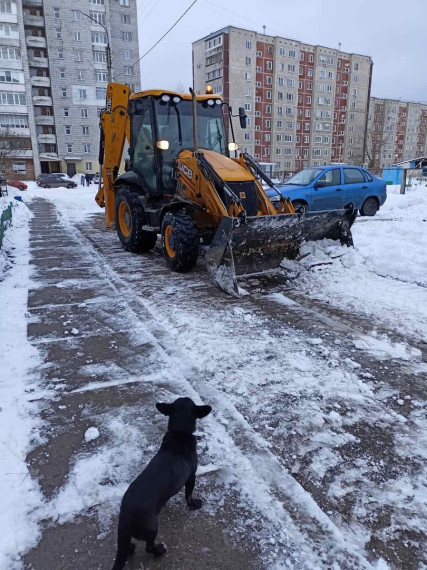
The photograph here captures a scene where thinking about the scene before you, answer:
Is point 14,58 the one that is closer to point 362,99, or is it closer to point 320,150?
point 320,150

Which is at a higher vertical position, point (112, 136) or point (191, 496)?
point (112, 136)

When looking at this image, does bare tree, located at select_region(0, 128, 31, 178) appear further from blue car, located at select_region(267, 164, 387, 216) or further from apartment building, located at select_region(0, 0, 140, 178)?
blue car, located at select_region(267, 164, 387, 216)

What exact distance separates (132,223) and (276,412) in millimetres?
6094

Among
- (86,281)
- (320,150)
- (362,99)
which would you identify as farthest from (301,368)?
(362,99)

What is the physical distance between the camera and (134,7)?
52.5 meters

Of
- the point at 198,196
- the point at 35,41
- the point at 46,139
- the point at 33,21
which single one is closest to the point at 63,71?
the point at 35,41

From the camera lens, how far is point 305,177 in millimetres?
11602

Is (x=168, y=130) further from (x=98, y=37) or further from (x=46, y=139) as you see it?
(x=98, y=37)

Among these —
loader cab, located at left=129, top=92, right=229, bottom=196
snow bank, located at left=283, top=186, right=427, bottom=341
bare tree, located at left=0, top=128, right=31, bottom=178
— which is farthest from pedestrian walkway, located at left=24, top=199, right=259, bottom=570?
bare tree, located at left=0, top=128, right=31, bottom=178

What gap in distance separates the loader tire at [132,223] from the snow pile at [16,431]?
300 cm

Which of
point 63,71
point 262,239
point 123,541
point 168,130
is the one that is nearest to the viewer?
point 123,541

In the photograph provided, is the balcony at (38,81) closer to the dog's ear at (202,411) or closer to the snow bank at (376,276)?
the snow bank at (376,276)

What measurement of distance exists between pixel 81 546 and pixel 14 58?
2203 inches

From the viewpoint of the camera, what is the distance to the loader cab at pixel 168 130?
730 centimetres
